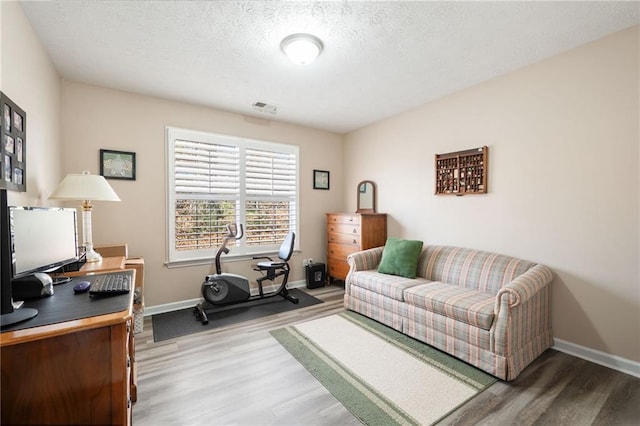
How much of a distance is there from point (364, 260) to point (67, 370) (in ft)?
9.84

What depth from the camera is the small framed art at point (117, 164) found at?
315 cm

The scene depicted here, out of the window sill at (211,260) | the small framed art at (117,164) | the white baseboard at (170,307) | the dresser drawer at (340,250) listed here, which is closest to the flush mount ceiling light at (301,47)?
the small framed art at (117,164)

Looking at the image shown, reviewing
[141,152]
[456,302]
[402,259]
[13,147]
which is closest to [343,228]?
[402,259]

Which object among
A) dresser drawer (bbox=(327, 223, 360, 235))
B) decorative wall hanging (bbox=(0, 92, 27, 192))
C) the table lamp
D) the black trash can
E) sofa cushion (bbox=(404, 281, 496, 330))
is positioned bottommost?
the black trash can

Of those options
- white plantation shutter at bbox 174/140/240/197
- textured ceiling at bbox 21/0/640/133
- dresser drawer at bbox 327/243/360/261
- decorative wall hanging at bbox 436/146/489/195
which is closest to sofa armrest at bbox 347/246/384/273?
dresser drawer at bbox 327/243/360/261

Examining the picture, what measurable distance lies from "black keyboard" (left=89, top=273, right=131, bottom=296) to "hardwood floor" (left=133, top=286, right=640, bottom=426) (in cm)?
86

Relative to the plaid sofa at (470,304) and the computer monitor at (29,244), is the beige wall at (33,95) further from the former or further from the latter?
the plaid sofa at (470,304)

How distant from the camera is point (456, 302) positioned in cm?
242

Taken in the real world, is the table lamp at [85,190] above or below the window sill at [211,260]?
above

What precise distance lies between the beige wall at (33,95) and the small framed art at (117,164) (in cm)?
36

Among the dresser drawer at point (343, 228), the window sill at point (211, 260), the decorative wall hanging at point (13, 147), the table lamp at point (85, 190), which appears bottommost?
the window sill at point (211, 260)

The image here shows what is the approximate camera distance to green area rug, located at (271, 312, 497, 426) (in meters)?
1.82

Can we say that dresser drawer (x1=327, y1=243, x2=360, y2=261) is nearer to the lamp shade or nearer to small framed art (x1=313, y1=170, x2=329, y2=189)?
small framed art (x1=313, y1=170, x2=329, y2=189)

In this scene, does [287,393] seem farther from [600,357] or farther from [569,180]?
[569,180]
